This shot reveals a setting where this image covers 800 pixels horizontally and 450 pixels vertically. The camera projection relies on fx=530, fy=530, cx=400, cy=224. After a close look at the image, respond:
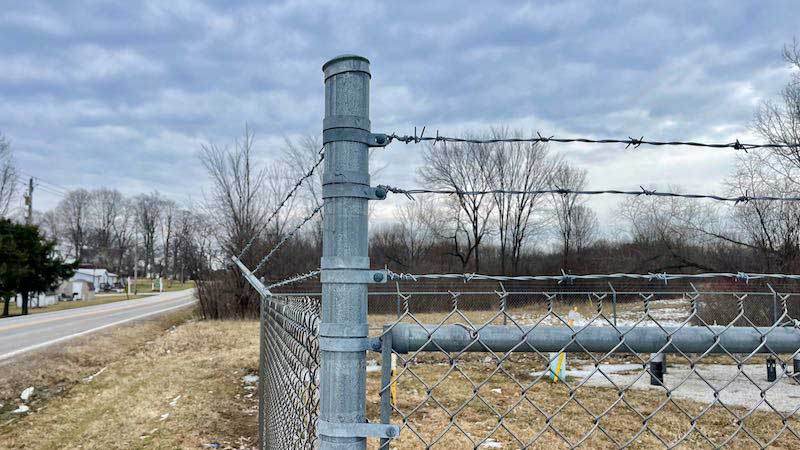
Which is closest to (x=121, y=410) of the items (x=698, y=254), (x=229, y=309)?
(x=229, y=309)

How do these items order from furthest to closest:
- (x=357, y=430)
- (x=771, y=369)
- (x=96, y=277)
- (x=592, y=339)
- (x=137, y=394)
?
(x=96, y=277)
(x=771, y=369)
(x=137, y=394)
(x=592, y=339)
(x=357, y=430)

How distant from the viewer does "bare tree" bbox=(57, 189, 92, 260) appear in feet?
215

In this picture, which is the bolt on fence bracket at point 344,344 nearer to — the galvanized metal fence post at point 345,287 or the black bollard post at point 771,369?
the galvanized metal fence post at point 345,287

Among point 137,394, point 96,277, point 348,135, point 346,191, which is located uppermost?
point 348,135

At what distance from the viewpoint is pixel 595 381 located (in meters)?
9.04

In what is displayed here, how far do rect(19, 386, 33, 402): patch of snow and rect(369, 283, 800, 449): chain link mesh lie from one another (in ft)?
17.1

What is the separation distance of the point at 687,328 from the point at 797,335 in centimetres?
29

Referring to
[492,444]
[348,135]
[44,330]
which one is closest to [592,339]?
[348,135]

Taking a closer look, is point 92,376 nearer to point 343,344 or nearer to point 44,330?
point 44,330

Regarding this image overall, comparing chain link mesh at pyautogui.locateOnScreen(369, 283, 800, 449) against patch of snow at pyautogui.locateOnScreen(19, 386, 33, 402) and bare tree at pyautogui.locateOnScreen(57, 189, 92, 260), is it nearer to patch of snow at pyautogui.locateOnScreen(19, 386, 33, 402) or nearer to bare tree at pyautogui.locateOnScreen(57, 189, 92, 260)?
patch of snow at pyautogui.locateOnScreen(19, 386, 33, 402)

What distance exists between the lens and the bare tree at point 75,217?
65.5m

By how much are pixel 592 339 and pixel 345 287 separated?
62 centimetres

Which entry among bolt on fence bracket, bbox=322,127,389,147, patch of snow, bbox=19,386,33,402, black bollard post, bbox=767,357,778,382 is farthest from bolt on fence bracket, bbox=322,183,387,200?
black bollard post, bbox=767,357,778,382

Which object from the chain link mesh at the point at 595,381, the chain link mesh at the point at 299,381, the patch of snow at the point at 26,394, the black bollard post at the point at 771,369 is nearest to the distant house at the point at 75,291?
the chain link mesh at the point at 595,381
